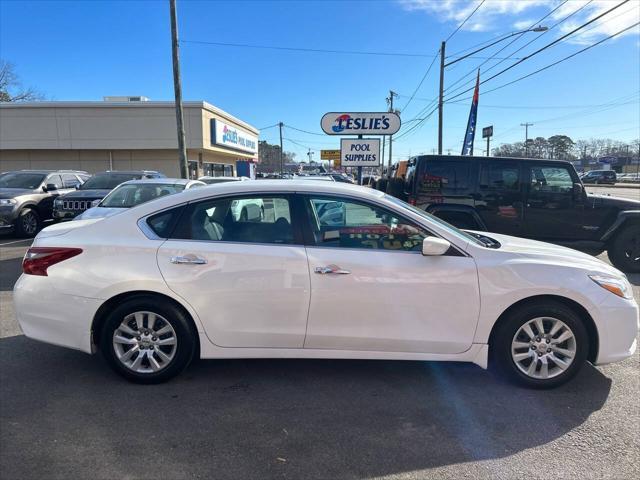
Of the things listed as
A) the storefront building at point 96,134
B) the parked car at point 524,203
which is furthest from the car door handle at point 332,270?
the storefront building at point 96,134

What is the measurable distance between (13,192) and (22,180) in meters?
1.16

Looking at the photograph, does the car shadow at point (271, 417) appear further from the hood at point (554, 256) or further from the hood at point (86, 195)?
the hood at point (86, 195)

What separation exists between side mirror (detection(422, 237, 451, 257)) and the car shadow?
1.11 metres

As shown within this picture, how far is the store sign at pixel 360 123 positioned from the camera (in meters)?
10.0

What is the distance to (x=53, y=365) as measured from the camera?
3.92 meters

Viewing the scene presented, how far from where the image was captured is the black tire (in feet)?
26.0

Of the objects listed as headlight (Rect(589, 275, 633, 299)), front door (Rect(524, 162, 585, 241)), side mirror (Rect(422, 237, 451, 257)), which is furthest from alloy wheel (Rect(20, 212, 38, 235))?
headlight (Rect(589, 275, 633, 299))

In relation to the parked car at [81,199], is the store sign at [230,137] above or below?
above

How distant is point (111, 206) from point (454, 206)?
6519 mm

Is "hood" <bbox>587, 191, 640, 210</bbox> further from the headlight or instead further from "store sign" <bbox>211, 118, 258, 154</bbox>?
"store sign" <bbox>211, 118, 258, 154</bbox>

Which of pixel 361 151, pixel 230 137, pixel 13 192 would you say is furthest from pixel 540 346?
pixel 230 137

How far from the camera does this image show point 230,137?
32.0 metres

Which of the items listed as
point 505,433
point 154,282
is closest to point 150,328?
point 154,282

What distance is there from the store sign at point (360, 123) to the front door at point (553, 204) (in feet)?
10.8
